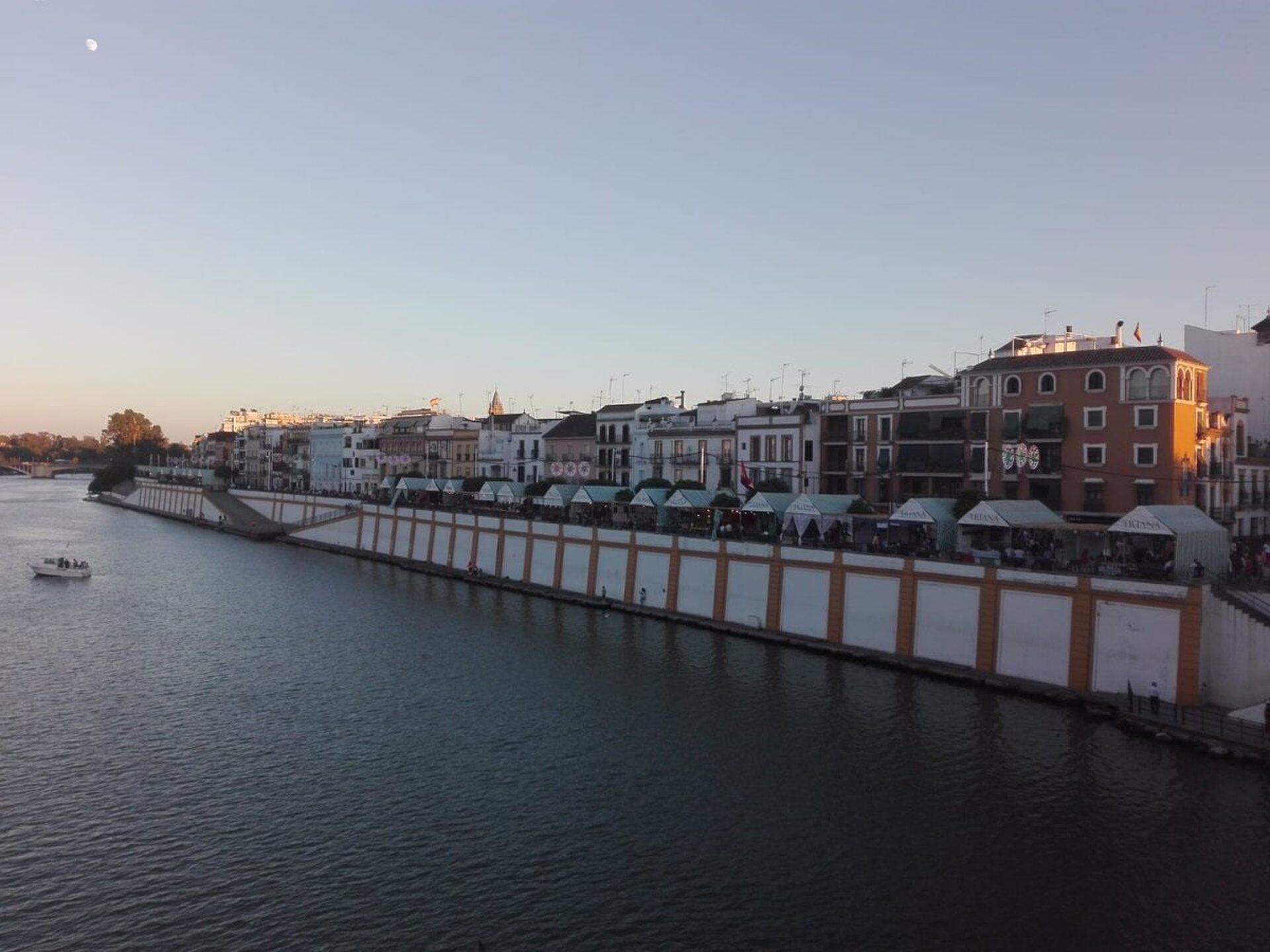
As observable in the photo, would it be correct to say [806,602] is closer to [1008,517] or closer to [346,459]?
[1008,517]

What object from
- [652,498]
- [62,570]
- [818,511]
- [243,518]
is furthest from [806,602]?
[243,518]

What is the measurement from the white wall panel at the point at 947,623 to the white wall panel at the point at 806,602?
5.66m

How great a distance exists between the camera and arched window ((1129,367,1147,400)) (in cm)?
4778

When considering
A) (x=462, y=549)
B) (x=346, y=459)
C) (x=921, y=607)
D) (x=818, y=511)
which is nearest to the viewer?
(x=921, y=607)

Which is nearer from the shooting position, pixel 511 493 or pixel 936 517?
pixel 936 517

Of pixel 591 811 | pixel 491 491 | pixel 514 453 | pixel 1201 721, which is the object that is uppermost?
pixel 514 453

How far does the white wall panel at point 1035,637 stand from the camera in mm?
36969

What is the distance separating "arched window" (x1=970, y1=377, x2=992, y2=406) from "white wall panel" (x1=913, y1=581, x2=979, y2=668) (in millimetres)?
17246

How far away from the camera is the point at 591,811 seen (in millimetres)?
26594

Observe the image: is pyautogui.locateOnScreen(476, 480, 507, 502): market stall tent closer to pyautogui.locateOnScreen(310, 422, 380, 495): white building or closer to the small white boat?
the small white boat

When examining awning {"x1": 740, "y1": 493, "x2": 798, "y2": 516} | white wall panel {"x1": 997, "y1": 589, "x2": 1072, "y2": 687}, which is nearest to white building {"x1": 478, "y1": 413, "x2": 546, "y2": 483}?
awning {"x1": 740, "y1": 493, "x2": 798, "y2": 516}

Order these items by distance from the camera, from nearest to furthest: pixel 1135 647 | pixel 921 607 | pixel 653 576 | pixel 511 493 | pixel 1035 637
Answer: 1. pixel 1135 647
2. pixel 1035 637
3. pixel 921 607
4. pixel 653 576
5. pixel 511 493

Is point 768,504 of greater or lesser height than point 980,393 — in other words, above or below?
below

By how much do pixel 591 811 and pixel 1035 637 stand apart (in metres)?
21.1
